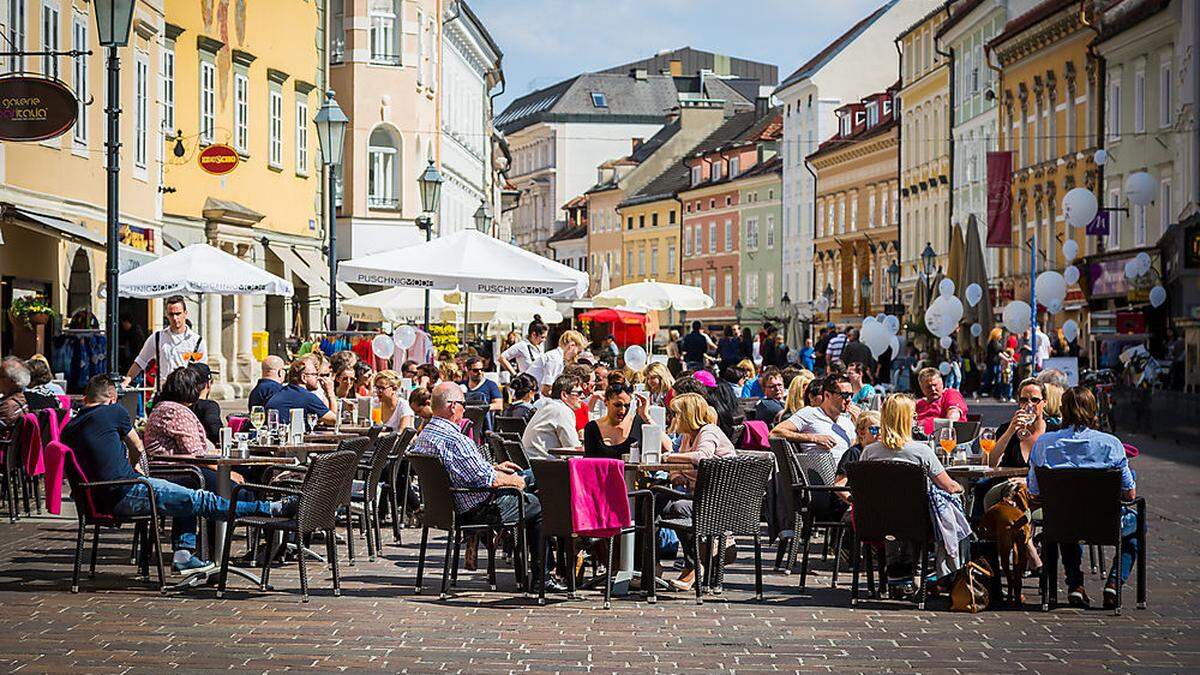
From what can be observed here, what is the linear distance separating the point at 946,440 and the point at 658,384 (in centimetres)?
413

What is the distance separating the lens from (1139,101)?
4909cm

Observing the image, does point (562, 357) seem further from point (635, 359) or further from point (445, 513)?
point (445, 513)

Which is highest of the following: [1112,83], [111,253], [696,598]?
[1112,83]

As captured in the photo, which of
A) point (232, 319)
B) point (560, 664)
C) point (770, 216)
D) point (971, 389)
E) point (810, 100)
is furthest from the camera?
point (770, 216)

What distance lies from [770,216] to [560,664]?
98757mm

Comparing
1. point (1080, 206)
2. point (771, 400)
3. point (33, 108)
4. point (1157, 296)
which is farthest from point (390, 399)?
point (1157, 296)

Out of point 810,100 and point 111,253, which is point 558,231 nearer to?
point 810,100

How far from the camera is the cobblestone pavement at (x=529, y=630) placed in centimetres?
1080

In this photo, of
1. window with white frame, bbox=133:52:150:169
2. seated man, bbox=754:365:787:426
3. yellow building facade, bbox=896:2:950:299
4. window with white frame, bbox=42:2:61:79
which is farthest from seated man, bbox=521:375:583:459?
yellow building facade, bbox=896:2:950:299

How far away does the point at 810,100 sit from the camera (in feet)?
326

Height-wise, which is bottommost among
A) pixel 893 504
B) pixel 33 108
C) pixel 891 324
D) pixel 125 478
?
pixel 893 504

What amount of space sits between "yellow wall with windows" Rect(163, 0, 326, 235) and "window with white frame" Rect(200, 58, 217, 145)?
8cm

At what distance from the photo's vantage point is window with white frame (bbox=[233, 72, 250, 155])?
4132 centimetres

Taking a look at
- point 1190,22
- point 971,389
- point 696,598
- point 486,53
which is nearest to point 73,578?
point 696,598
